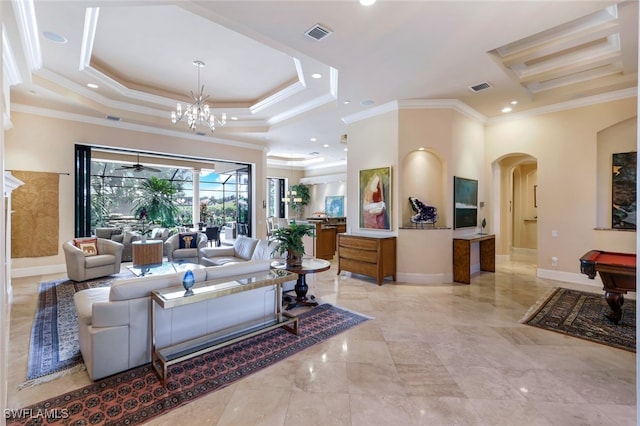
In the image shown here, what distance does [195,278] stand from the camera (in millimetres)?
2912

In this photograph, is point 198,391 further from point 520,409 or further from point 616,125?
point 616,125

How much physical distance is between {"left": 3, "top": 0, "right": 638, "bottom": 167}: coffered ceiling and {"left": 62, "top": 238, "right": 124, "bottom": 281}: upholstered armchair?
2807mm

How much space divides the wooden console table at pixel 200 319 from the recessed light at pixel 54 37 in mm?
3806

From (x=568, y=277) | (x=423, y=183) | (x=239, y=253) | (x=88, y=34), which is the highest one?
(x=88, y=34)

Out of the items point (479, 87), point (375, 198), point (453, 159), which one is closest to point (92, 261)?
point (375, 198)

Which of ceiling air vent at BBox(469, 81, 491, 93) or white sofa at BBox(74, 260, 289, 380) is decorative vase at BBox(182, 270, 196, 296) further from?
ceiling air vent at BBox(469, 81, 491, 93)

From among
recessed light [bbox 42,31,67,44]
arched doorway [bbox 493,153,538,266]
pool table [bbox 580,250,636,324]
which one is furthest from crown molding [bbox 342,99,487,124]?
recessed light [bbox 42,31,67,44]

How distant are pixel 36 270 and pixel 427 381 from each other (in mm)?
7639

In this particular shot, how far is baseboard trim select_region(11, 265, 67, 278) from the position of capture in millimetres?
5727

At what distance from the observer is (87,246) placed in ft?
18.7

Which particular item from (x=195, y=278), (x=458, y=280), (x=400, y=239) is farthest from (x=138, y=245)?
(x=458, y=280)

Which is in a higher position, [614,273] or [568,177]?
[568,177]

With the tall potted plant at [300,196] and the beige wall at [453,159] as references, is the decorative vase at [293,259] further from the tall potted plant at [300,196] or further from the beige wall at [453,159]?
the tall potted plant at [300,196]

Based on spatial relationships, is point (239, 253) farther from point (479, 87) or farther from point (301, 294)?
point (479, 87)
